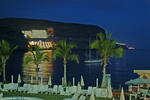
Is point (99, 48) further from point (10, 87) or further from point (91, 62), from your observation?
point (91, 62)

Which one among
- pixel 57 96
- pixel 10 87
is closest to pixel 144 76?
pixel 57 96

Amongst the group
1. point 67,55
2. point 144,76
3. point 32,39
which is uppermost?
point 32,39

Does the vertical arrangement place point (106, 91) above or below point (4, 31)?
below

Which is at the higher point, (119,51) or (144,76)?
(119,51)

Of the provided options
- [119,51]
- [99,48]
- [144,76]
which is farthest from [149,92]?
[99,48]

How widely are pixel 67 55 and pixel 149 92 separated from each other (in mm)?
9646

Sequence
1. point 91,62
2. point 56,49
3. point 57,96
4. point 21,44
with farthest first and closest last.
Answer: point 21,44 → point 91,62 → point 56,49 → point 57,96

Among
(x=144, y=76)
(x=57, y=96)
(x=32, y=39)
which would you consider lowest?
(x=57, y=96)

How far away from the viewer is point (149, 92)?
17.9 meters

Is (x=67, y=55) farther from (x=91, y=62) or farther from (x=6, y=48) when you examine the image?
(x=91, y=62)

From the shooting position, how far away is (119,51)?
829 inches

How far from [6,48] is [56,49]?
6057mm

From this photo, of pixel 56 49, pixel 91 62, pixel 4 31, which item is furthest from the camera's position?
pixel 4 31

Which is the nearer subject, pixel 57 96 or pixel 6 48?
pixel 57 96
